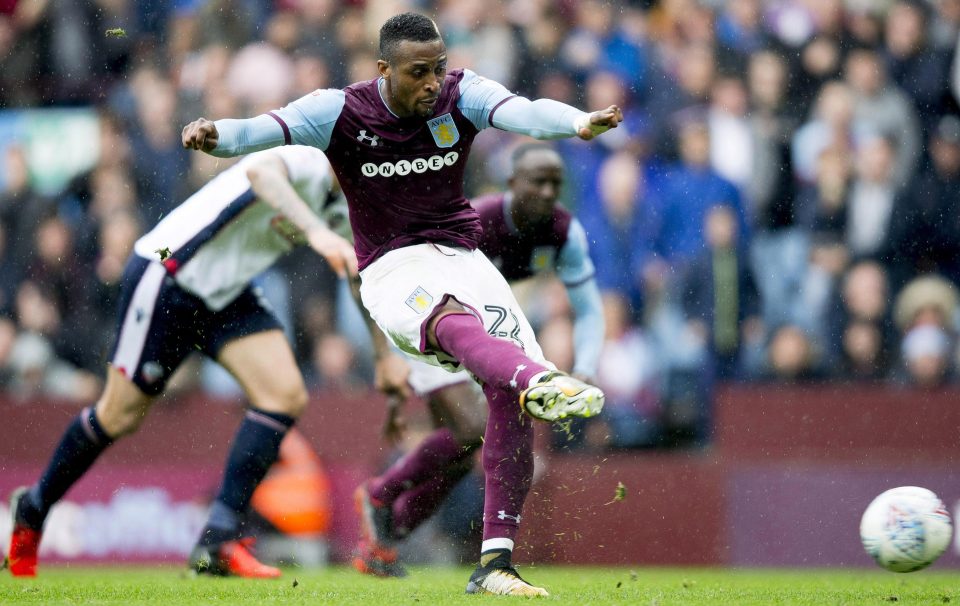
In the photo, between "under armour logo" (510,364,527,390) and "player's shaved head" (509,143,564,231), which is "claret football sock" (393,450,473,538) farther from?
"under armour logo" (510,364,527,390)

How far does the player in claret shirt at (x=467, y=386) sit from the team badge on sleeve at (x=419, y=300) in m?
1.89

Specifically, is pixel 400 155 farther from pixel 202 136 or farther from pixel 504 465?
pixel 504 465

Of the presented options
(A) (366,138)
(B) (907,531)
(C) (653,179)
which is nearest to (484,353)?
(A) (366,138)

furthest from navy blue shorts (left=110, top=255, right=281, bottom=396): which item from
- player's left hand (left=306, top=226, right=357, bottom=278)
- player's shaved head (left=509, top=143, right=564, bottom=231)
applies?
player's shaved head (left=509, top=143, right=564, bottom=231)

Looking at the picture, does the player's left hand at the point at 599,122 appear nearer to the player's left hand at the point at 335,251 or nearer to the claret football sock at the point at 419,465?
the player's left hand at the point at 335,251

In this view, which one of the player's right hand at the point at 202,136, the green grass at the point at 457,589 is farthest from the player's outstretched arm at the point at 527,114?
the green grass at the point at 457,589

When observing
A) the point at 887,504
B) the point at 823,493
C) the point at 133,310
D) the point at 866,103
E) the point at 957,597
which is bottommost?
the point at 823,493

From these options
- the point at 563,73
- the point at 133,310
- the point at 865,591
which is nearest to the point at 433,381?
the point at 133,310

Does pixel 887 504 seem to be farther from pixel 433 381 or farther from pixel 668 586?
pixel 433 381

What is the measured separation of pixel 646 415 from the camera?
1031 cm

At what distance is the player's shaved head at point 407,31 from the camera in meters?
6.04

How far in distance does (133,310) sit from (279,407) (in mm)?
965

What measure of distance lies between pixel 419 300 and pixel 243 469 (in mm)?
2051

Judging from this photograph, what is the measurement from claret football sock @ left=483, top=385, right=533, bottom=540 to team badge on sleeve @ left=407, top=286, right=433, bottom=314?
0.43 metres
